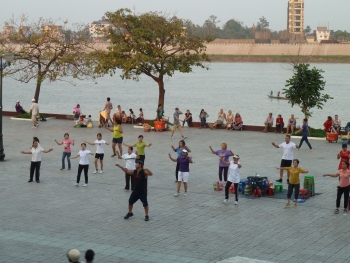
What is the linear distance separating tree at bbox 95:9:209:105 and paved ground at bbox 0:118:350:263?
40.1ft

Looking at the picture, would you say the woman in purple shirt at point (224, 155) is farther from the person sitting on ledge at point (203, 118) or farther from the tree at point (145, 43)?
the tree at point (145, 43)

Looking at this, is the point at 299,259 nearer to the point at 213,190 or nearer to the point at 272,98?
the point at 213,190

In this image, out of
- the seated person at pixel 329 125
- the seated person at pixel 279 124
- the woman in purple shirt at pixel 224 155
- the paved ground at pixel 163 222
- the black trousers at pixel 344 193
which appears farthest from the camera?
the seated person at pixel 279 124

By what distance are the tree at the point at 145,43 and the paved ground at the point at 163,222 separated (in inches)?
481

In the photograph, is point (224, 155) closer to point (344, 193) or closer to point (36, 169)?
point (344, 193)

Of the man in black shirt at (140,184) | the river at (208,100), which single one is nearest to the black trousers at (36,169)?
the man in black shirt at (140,184)

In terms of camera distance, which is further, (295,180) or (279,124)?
(279,124)

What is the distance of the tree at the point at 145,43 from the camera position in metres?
33.1

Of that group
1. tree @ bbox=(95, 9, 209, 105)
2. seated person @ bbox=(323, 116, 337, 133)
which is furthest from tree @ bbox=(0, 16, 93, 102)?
seated person @ bbox=(323, 116, 337, 133)

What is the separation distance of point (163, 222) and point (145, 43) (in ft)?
65.3

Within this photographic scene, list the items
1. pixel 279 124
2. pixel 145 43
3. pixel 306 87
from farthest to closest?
pixel 145 43 < pixel 279 124 < pixel 306 87

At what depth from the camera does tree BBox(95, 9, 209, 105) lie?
33062mm

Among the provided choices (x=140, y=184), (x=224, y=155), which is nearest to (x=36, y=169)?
(x=224, y=155)

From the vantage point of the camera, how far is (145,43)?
33.0m
